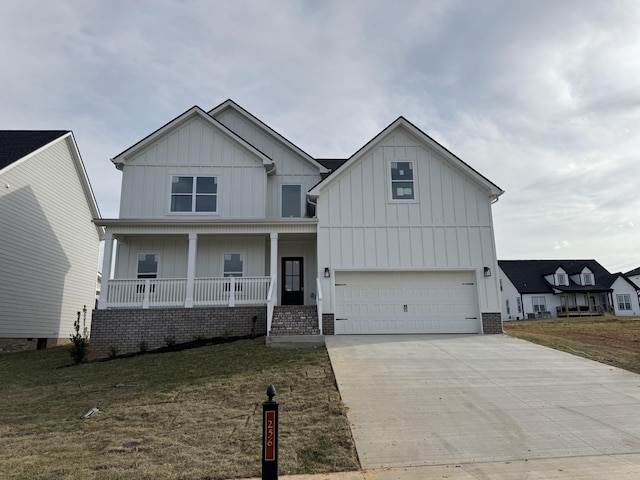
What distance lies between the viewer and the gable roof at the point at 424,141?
589 inches

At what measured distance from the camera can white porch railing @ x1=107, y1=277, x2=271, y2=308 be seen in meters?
14.2

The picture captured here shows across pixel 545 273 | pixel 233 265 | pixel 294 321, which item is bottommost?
pixel 294 321

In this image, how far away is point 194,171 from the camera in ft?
53.4

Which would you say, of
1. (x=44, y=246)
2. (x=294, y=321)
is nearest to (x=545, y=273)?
(x=294, y=321)

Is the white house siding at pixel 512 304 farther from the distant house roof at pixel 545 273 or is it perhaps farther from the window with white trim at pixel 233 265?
the window with white trim at pixel 233 265

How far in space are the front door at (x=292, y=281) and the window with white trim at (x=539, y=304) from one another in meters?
28.8

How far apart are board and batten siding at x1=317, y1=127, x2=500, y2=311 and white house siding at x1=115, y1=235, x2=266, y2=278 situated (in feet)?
9.19

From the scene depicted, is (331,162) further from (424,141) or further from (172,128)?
(172,128)

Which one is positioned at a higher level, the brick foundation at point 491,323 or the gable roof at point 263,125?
the gable roof at point 263,125

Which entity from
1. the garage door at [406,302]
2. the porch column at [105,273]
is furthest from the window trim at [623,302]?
the porch column at [105,273]

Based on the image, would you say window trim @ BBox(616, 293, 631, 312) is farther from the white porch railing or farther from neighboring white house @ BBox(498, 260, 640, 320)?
the white porch railing

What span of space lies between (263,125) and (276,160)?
1.62 meters

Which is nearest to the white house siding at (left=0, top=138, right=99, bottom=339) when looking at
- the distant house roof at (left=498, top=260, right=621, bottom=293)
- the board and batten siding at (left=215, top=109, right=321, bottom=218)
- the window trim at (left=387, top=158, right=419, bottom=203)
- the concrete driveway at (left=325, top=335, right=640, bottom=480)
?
the board and batten siding at (left=215, top=109, right=321, bottom=218)

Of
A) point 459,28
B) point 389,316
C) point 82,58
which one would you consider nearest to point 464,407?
point 389,316
